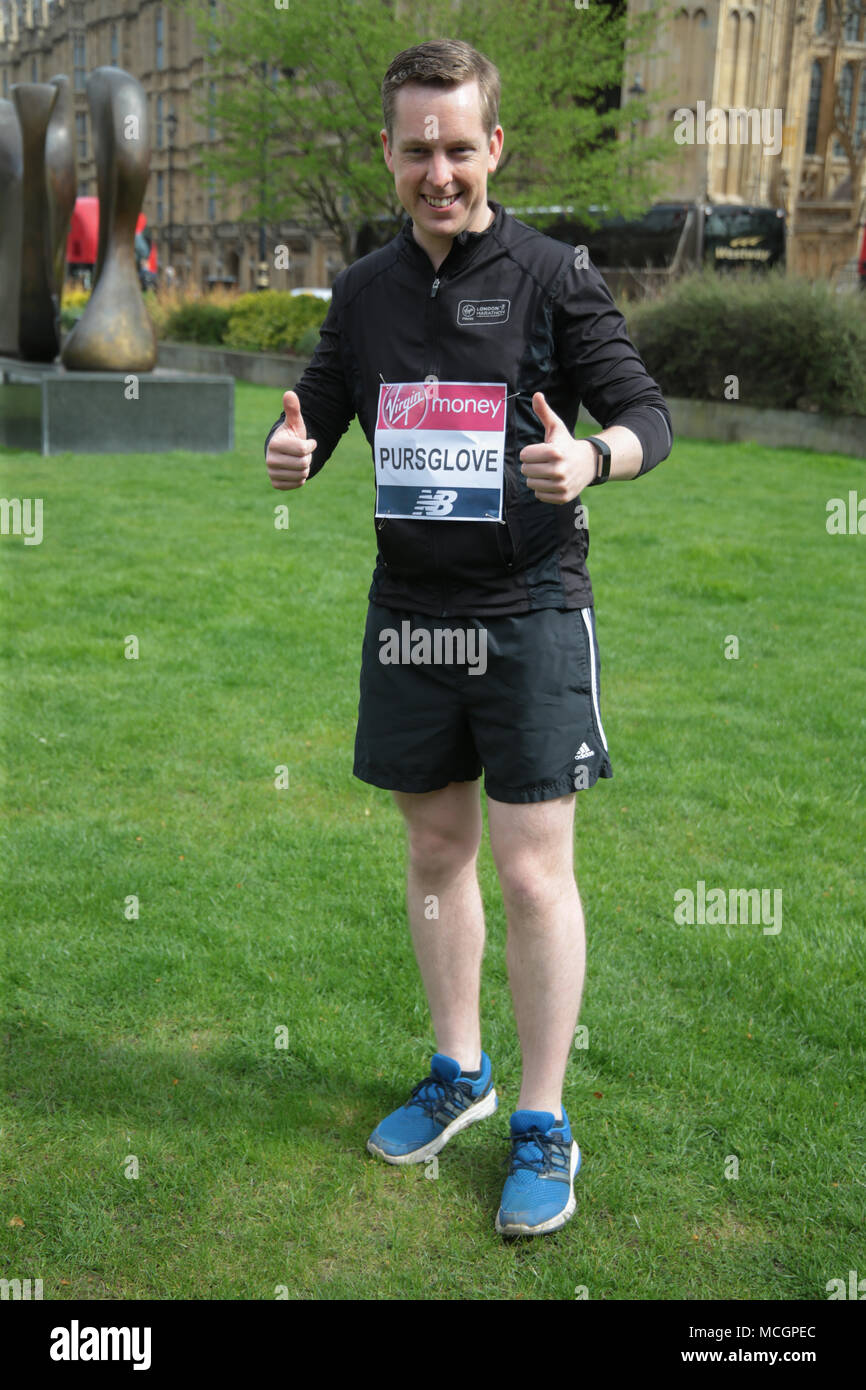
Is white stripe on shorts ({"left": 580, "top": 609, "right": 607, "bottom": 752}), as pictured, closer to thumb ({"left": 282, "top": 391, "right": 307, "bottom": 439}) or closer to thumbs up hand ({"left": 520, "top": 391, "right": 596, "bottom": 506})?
thumbs up hand ({"left": 520, "top": 391, "right": 596, "bottom": 506})

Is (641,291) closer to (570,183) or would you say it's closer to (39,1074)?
(570,183)

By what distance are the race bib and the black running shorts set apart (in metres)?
0.24

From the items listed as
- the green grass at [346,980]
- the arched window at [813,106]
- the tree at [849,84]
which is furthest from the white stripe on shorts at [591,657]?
the arched window at [813,106]

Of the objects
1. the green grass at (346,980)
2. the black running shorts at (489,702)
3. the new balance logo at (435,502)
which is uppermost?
the new balance logo at (435,502)

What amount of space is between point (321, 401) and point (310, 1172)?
5.56ft

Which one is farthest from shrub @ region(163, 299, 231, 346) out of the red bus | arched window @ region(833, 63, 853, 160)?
arched window @ region(833, 63, 853, 160)

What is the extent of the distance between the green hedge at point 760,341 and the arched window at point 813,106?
34.5 m

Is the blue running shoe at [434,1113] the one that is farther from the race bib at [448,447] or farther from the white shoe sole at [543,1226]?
the race bib at [448,447]

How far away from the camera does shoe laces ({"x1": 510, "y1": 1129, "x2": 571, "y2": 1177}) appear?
2.92 metres

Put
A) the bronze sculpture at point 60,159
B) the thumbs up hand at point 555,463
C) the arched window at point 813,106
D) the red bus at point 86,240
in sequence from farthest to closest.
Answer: the arched window at point 813,106
the red bus at point 86,240
the bronze sculpture at point 60,159
the thumbs up hand at point 555,463

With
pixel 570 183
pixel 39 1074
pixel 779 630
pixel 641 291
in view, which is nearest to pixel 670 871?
pixel 39 1074

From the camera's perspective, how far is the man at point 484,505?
8.58ft

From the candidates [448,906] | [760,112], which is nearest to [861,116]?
[760,112]

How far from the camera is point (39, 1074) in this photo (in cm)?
342
